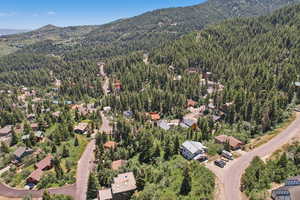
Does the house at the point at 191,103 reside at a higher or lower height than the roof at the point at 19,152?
higher

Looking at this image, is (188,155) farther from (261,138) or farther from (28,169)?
(28,169)

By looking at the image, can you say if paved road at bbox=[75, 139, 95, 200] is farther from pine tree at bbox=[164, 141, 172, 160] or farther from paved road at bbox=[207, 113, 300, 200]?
paved road at bbox=[207, 113, 300, 200]

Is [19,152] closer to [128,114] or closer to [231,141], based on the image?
[128,114]

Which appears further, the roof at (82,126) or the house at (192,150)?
the roof at (82,126)

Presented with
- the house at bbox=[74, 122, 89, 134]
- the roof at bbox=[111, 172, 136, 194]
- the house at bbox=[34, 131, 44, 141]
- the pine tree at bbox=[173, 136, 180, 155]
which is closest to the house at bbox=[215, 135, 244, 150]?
the pine tree at bbox=[173, 136, 180, 155]

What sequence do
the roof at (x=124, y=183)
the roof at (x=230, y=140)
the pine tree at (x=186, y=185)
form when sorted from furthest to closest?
the roof at (x=230, y=140) < the roof at (x=124, y=183) < the pine tree at (x=186, y=185)

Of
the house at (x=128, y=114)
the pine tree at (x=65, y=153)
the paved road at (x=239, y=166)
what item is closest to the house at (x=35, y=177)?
the pine tree at (x=65, y=153)

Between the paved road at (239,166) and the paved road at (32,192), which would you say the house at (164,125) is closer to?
the paved road at (239,166)
